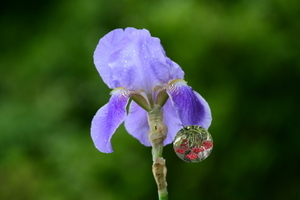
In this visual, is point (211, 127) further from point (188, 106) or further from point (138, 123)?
point (188, 106)


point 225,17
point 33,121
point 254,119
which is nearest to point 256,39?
point 225,17

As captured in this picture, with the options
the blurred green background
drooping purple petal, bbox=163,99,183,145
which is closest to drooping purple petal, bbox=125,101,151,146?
drooping purple petal, bbox=163,99,183,145

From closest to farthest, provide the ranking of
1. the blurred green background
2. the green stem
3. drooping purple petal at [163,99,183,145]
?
1. the green stem
2. drooping purple petal at [163,99,183,145]
3. the blurred green background

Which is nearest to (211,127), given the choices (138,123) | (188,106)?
(138,123)

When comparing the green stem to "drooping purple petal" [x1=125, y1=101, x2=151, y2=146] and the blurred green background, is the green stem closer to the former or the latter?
"drooping purple petal" [x1=125, y1=101, x2=151, y2=146]

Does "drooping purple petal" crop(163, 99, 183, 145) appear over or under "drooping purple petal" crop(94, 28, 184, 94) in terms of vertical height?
under

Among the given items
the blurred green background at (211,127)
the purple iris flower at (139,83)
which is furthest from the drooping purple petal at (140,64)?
the blurred green background at (211,127)

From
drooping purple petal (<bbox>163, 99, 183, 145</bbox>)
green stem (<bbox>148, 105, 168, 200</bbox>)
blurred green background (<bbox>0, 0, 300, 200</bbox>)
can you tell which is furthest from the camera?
blurred green background (<bbox>0, 0, 300, 200</bbox>)

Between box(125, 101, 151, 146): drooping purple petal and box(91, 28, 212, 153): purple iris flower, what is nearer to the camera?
box(91, 28, 212, 153): purple iris flower

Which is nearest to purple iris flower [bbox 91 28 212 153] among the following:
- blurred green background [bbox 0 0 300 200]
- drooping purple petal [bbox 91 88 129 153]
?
drooping purple petal [bbox 91 88 129 153]
